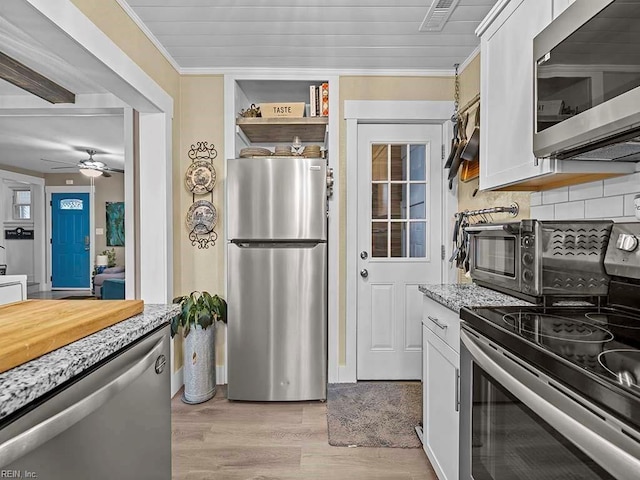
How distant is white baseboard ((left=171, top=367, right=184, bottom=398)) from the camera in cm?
286

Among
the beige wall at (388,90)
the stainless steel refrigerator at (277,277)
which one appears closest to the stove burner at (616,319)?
the stainless steel refrigerator at (277,277)

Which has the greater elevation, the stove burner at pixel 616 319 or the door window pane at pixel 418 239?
the door window pane at pixel 418 239

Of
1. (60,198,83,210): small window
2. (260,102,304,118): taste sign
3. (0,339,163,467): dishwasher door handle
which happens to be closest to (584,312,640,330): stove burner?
(0,339,163,467): dishwasher door handle

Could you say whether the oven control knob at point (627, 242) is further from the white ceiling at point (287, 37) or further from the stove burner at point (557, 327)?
the white ceiling at point (287, 37)

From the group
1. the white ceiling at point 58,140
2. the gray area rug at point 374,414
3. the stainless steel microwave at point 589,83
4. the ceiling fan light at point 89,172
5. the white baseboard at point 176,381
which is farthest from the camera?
the ceiling fan light at point 89,172

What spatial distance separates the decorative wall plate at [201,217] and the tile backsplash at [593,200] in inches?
86.8

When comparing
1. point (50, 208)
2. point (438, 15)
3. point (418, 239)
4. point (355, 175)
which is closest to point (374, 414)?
point (418, 239)

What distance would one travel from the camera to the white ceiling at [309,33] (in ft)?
7.16

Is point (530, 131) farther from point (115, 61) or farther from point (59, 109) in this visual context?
point (59, 109)

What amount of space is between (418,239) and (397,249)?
19 cm

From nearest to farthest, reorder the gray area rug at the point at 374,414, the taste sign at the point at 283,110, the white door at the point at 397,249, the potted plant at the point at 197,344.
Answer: the gray area rug at the point at 374,414
the potted plant at the point at 197,344
the taste sign at the point at 283,110
the white door at the point at 397,249

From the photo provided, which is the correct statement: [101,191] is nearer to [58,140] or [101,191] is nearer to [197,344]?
[58,140]

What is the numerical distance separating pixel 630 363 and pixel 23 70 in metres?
3.48

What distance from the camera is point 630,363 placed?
861 millimetres
